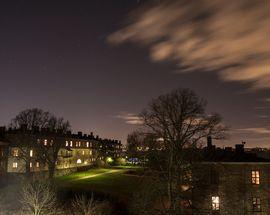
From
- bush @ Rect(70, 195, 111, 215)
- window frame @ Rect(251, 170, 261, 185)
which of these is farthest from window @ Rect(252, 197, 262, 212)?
bush @ Rect(70, 195, 111, 215)

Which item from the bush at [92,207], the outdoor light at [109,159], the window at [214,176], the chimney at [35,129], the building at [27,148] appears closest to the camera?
the bush at [92,207]

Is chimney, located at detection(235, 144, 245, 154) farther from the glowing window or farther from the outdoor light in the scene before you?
the outdoor light

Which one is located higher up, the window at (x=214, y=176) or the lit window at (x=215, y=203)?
the window at (x=214, y=176)

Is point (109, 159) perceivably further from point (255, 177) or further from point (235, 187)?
point (255, 177)

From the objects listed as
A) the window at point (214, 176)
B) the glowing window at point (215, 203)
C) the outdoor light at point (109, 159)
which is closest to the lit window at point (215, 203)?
the glowing window at point (215, 203)

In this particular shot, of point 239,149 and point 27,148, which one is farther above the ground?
point 239,149

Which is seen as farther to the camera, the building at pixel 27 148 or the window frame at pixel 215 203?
the building at pixel 27 148

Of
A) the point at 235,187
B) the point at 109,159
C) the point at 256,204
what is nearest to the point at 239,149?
the point at 235,187

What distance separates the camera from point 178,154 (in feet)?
115

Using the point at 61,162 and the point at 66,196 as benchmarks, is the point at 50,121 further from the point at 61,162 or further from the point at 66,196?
the point at 66,196

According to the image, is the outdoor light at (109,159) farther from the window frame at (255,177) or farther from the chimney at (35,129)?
the window frame at (255,177)


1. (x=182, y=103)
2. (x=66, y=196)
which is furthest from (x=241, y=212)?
(x=66, y=196)

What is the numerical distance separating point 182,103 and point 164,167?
7.26 metres

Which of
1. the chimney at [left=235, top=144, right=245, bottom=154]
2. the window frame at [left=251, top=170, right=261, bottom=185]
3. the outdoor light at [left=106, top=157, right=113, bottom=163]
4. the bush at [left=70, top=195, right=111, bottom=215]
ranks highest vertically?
the chimney at [left=235, top=144, right=245, bottom=154]
